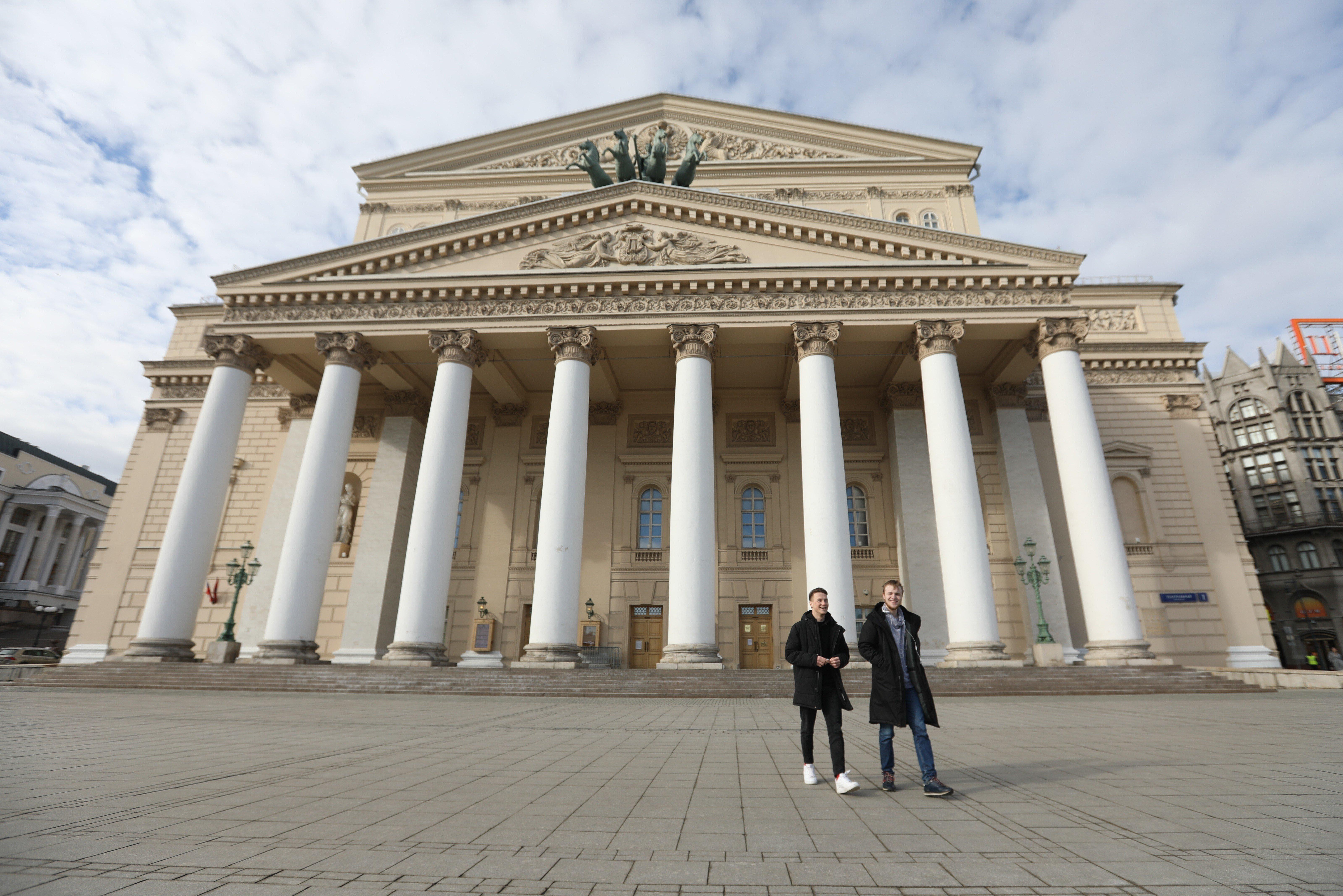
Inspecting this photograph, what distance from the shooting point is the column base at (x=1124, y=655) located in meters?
17.1

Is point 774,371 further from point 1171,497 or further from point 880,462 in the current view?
point 1171,497

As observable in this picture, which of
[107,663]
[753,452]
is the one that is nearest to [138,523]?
[107,663]

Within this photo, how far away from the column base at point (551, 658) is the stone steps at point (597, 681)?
21cm

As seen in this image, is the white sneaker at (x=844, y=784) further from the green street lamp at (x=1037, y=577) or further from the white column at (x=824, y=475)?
the green street lamp at (x=1037, y=577)

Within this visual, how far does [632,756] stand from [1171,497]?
85.5ft

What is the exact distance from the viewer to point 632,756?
7.45 m

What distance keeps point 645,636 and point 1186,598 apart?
19.1 m

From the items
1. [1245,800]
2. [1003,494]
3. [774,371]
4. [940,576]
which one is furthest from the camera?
[774,371]

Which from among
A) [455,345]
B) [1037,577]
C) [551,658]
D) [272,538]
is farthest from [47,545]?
[1037,577]

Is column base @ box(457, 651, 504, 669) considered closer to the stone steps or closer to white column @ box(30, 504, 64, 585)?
the stone steps

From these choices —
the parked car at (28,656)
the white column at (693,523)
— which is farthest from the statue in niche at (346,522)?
the parked car at (28,656)

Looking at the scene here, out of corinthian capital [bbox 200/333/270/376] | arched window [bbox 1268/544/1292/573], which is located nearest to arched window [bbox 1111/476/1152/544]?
corinthian capital [bbox 200/333/270/376]

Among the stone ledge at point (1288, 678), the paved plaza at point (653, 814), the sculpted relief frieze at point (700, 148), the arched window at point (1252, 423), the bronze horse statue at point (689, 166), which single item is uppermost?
the sculpted relief frieze at point (700, 148)

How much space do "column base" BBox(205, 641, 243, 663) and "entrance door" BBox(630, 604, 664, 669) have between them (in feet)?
40.9
